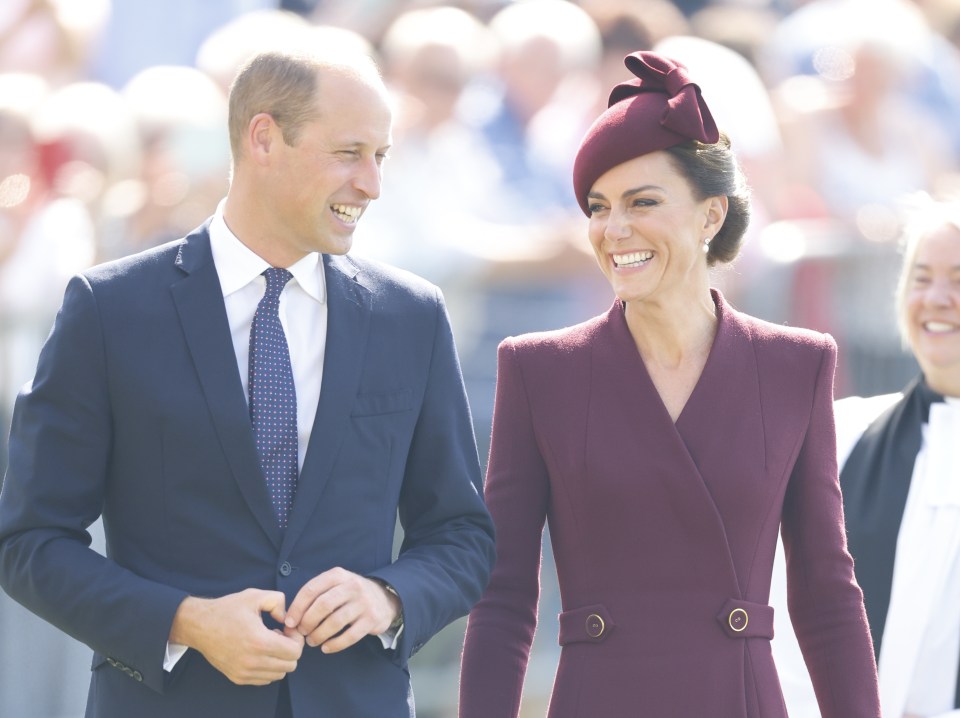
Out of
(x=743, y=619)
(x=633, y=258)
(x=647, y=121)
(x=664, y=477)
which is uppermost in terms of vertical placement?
(x=647, y=121)

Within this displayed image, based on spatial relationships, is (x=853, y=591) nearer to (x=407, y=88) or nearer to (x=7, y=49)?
(x=407, y=88)

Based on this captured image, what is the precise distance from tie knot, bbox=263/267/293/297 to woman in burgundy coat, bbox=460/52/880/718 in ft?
1.89

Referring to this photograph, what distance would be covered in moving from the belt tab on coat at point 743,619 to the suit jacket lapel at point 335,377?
88cm

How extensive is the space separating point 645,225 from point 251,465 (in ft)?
3.27

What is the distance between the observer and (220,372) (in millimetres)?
3021

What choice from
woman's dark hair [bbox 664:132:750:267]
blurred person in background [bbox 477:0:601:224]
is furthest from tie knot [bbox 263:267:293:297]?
blurred person in background [bbox 477:0:601:224]

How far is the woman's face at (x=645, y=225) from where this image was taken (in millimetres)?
3404

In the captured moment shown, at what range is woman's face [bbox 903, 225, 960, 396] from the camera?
4383mm

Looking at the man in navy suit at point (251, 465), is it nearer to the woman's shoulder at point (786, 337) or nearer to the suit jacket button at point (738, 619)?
the suit jacket button at point (738, 619)

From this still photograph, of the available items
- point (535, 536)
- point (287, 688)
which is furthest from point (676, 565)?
point (287, 688)

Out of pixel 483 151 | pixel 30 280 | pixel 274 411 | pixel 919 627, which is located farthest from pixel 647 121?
pixel 483 151

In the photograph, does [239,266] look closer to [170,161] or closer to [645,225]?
[645,225]

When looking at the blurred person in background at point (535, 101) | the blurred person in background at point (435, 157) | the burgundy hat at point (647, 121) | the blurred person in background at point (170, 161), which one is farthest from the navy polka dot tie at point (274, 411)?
the blurred person in background at point (535, 101)

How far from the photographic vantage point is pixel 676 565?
3.32 m
